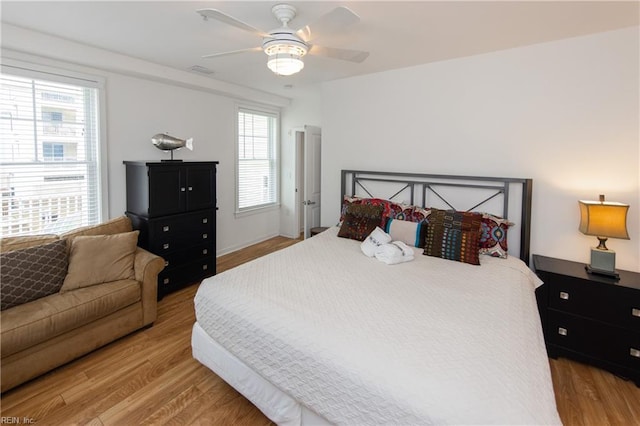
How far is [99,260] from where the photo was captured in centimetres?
268

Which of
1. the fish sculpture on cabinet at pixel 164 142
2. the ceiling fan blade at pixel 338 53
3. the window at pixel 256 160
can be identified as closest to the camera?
the ceiling fan blade at pixel 338 53

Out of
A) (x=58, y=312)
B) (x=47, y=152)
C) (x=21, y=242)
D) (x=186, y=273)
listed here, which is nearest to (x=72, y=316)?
(x=58, y=312)

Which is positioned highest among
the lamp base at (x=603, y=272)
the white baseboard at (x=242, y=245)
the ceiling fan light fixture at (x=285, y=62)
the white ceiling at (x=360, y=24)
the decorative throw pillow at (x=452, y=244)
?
the white ceiling at (x=360, y=24)

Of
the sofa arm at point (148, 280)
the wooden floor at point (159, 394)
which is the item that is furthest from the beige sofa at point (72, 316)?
the wooden floor at point (159, 394)

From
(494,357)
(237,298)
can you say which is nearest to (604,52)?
(494,357)

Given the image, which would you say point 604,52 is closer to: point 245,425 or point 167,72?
point 245,425

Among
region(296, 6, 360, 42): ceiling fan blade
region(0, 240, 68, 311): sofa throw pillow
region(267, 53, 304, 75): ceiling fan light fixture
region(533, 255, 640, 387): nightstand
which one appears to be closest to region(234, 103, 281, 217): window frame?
region(0, 240, 68, 311): sofa throw pillow

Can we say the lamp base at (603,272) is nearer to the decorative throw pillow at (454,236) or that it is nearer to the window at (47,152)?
the decorative throw pillow at (454,236)

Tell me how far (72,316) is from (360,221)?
8.50 ft

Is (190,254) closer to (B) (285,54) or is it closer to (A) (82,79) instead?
(A) (82,79)

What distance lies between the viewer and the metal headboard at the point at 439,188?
2990 millimetres

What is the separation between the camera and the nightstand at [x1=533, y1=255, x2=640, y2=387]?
2.25 m

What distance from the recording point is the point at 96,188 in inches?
135

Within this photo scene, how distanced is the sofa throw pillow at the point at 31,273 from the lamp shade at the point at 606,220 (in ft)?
13.7
